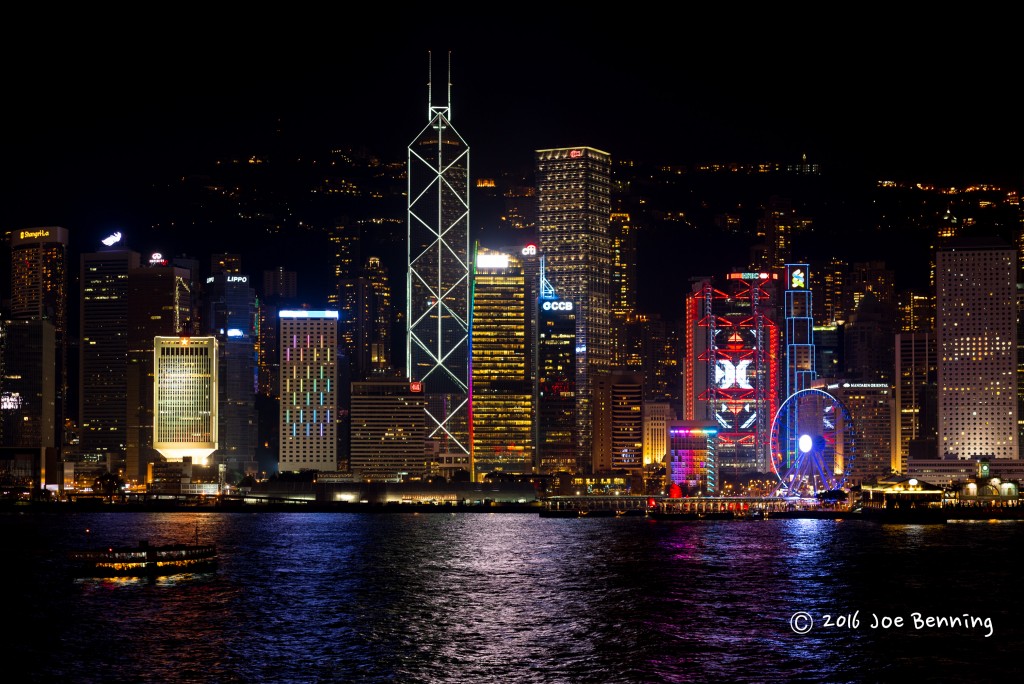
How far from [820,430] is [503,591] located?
123388 mm

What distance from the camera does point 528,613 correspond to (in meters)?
72.3

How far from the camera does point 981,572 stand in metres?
96.9

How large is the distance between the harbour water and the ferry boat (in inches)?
53.2

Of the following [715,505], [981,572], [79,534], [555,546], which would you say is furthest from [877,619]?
[715,505]

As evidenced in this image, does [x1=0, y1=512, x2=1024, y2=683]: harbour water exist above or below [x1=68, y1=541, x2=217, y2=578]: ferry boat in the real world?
below

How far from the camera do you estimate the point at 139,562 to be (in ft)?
303

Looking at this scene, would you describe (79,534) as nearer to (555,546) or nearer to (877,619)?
(555,546)

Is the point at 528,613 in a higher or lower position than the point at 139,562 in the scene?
lower

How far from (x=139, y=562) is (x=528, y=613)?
33460 mm

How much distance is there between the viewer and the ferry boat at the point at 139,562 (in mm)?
91312

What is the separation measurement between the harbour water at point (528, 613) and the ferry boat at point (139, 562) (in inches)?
53.2

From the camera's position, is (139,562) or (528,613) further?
(139,562)

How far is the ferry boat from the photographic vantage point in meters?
91.3

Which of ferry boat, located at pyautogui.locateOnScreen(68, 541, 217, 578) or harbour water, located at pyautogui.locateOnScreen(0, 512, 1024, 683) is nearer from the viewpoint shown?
harbour water, located at pyautogui.locateOnScreen(0, 512, 1024, 683)
